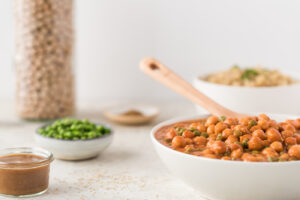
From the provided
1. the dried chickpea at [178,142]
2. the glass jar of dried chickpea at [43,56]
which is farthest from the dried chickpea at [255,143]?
the glass jar of dried chickpea at [43,56]

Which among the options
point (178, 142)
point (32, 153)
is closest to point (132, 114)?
point (32, 153)

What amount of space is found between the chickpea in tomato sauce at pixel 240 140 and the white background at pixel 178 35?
157 cm

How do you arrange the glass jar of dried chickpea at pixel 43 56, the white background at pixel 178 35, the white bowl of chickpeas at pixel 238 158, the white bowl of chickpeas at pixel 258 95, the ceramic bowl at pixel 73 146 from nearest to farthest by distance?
1. the white bowl of chickpeas at pixel 238 158
2. the ceramic bowl at pixel 73 146
3. the white bowl of chickpeas at pixel 258 95
4. the glass jar of dried chickpea at pixel 43 56
5. the white background at pixel 178 35

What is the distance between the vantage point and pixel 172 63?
10.5 ft

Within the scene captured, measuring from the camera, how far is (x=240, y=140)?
4.83 ft

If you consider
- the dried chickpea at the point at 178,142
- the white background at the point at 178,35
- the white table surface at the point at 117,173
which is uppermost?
the white background at the point at 178,35

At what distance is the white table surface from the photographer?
1.60 m

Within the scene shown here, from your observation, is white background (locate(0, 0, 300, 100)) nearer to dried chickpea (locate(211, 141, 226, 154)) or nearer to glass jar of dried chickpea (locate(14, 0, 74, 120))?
glass jar of dried chickpea (locate(14, 0, 74, 120))

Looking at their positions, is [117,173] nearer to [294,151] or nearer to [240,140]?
[240,140]

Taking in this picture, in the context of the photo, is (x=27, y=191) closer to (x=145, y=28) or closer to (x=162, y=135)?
(x=162, y=135)

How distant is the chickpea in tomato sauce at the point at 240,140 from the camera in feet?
4.50

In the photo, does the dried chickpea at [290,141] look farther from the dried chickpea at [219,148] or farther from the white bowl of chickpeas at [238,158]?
the dried chickpea at [219,148]

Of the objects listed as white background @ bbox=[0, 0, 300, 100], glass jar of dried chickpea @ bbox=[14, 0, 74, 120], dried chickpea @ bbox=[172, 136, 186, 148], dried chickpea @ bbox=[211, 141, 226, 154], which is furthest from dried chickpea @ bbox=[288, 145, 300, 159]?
white background @ bbox=[0, 0, 300, 100]

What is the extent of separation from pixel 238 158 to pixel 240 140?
119mm
